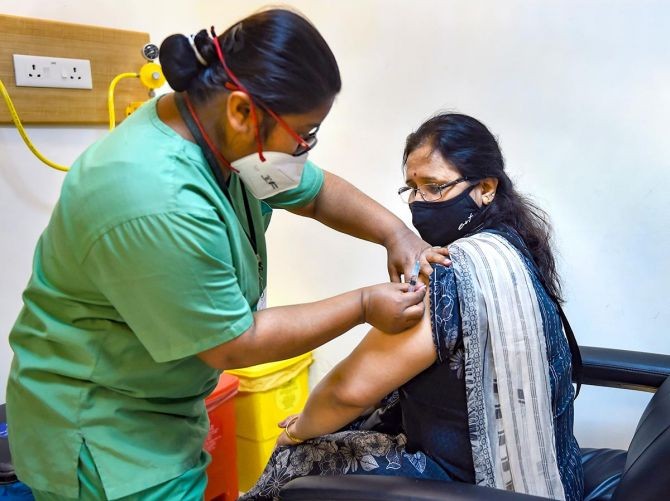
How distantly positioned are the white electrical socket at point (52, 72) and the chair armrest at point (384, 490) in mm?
1326

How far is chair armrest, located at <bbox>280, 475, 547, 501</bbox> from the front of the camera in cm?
96

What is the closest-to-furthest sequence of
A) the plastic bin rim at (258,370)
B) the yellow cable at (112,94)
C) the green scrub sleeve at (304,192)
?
1. the green scrub sleeve at (304,192)
2. the yellow cable at (112,94)
3. the plastic bin rim at (258,370)

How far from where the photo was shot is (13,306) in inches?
69.6

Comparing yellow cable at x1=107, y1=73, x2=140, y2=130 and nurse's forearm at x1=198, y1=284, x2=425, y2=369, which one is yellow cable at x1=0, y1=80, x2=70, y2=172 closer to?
yellow cable at x1=107, y1=73, x2=140, y2=130

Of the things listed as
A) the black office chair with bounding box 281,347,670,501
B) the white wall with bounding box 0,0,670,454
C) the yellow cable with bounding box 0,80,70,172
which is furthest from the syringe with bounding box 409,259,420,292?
the yellow cable with bounding box 0,80,70,172

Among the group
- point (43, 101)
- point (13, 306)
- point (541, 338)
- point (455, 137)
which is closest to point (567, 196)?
point (455, 137)

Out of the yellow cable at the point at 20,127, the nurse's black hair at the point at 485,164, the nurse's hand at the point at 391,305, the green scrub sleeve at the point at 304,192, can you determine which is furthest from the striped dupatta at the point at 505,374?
the yellow cable at the point at 20,127

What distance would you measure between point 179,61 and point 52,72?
106 centimetres

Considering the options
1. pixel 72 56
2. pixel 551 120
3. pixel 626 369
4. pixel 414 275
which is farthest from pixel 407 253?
pixel 72 56

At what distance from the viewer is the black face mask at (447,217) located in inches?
52.7

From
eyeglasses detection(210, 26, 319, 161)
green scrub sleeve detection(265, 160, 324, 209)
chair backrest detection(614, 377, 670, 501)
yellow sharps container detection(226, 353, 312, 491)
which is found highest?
eyeglasses detection(210, 26, 319, 161)

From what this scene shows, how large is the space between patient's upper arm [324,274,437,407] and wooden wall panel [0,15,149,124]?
1.17m

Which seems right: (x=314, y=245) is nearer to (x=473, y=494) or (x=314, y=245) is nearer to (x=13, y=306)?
(x=13, y=306)

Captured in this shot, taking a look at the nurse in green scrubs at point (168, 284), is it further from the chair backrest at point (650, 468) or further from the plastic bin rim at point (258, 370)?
the plastic bin rim at point (258, 370)
